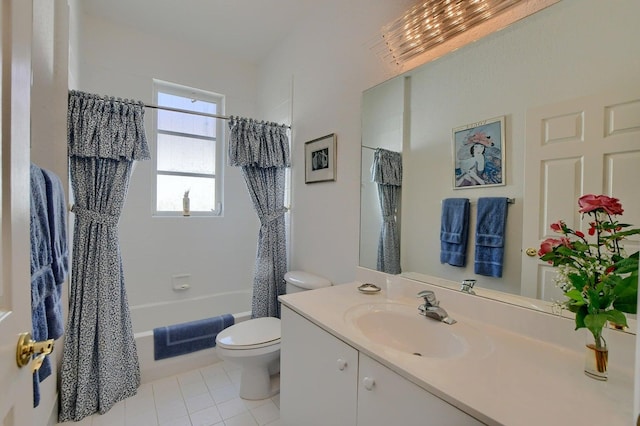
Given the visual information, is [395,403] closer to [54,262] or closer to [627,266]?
[627,266]

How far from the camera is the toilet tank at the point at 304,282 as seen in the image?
6.17 ft

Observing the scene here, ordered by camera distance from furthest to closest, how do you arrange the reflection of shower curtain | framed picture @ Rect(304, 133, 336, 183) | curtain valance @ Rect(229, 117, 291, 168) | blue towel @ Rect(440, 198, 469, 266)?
curtain valance @ Rect(229, 117, 291, 168)
framed picture @ Rect(304, 133, 336, 183)
the reflection of shower curtain
blue towel @ Rect(440, 198, 469, 266)

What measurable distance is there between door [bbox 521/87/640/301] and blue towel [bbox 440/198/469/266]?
0.22 m

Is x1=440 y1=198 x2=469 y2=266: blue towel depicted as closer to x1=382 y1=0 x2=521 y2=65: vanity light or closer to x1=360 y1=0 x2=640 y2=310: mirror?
x1=360 y1=0 x2=640 y2=310: mirror

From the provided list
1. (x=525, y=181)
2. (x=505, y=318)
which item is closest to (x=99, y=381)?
(x=505, y=318)

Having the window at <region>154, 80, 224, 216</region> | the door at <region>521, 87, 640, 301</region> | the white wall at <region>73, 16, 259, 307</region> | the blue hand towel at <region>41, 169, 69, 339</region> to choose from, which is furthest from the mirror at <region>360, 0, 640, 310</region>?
the window at <region>154, 80, 224, 216</region>

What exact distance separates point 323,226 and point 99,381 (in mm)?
1644

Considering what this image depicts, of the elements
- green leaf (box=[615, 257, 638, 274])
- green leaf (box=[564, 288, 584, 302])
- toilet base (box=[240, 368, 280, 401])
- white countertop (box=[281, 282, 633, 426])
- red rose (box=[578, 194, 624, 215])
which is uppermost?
red rose (box=[578, 194, 624, 215])

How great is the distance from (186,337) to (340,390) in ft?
4.92

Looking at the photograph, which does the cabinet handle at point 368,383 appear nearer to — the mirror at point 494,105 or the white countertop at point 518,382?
the white countertop at point 518,382

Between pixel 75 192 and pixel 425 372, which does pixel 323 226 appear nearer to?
pixel 425 372

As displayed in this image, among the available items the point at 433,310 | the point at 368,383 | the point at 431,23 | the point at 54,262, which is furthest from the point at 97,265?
the point at 431,23

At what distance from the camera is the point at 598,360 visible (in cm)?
71

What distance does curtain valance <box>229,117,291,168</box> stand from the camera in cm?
221
